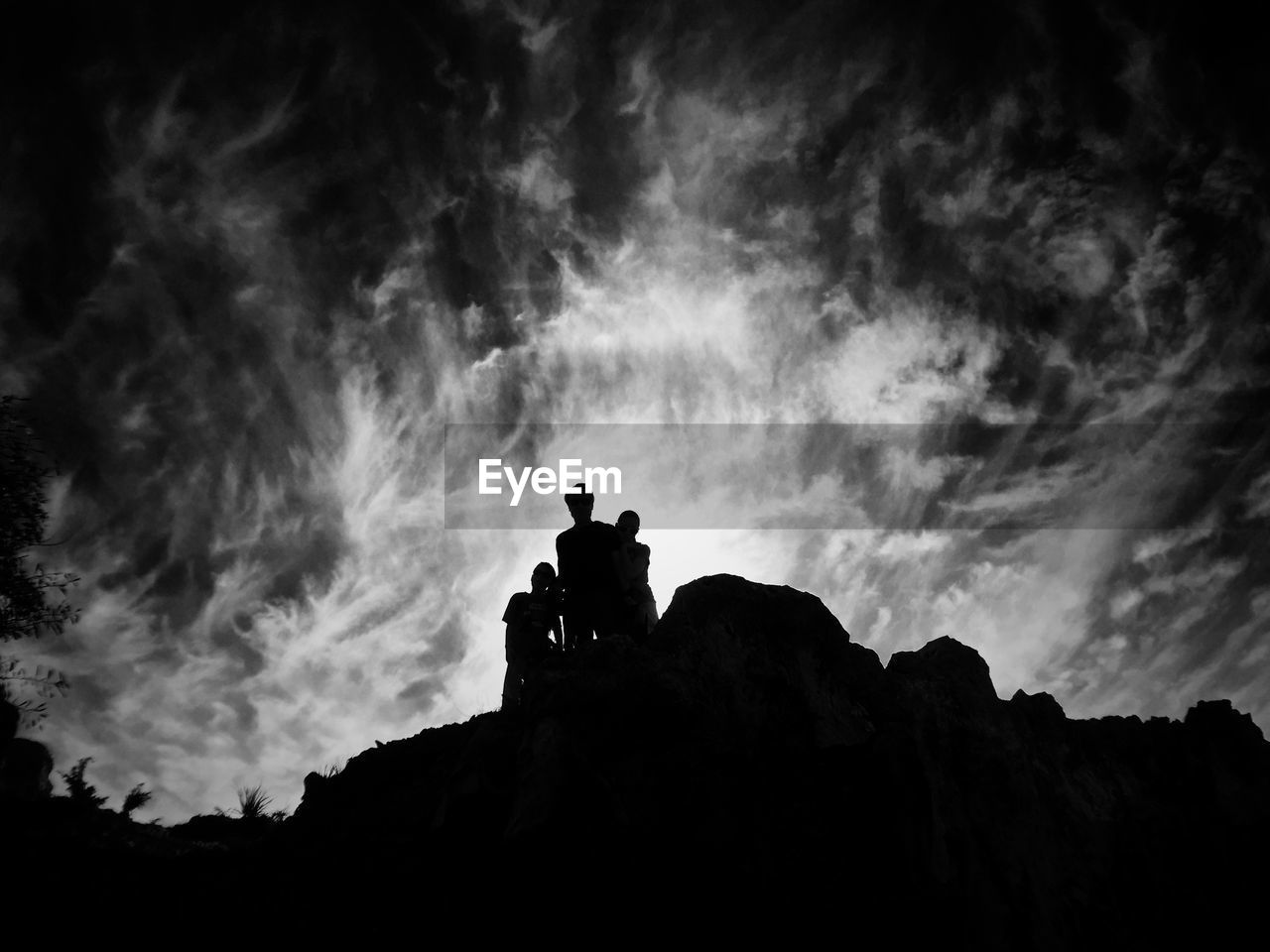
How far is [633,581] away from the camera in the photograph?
1226 centimetres

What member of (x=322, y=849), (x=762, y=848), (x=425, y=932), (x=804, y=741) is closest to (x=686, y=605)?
(x=804, y=741)

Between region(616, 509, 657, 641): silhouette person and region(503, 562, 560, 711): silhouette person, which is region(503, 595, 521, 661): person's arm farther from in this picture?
region(616, 509, 657, 641): silhouette person

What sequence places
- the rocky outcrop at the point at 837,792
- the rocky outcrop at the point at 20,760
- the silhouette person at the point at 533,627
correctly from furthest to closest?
the rocky outcrop at the point at 20,760, the silhouette person at the point at 533,627, the rocky outcrop at the point at 837,792

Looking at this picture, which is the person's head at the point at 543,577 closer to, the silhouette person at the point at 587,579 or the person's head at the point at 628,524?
the silhouette person at the point at 587,579

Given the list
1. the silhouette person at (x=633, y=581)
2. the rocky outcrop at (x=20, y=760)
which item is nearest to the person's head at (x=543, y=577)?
the silhouette person at (x=633, y=581)

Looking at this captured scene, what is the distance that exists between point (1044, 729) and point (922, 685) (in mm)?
1956

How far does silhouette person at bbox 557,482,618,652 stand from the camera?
12008 millimetres

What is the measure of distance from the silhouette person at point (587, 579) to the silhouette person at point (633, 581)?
171 mm

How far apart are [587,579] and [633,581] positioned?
33.1 inches

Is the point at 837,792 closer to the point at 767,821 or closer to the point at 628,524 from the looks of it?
the point at 767,821

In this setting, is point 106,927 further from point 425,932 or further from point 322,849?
point 425,932

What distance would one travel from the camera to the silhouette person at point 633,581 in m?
12.1

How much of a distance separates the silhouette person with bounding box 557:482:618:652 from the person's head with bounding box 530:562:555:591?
76 centimetres

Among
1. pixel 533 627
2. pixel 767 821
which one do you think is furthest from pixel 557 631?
pixel 767 821
